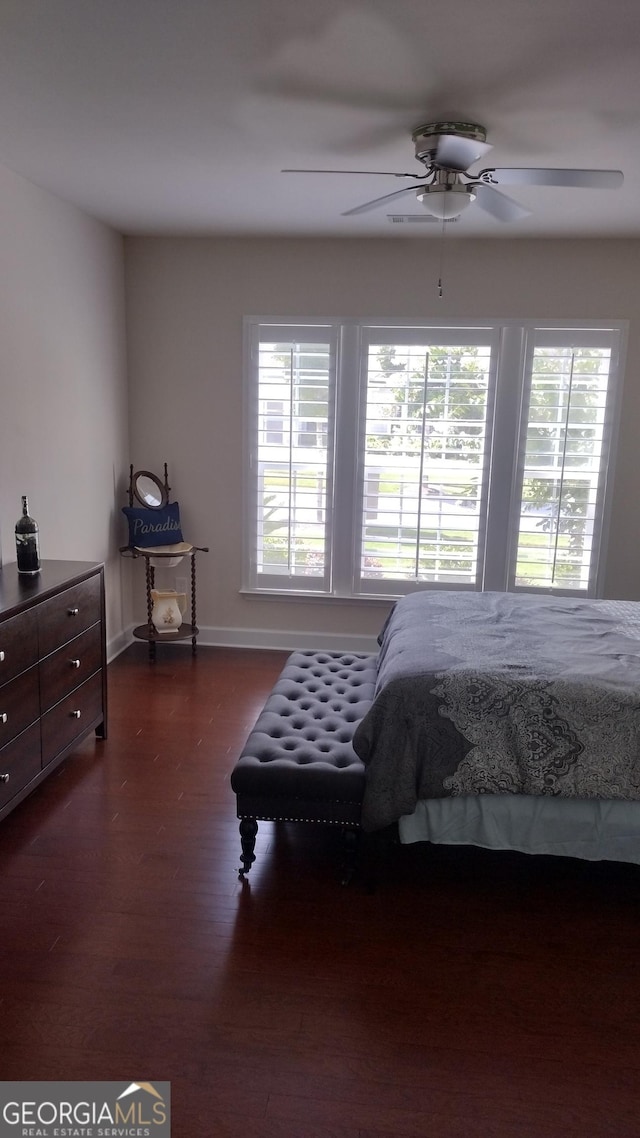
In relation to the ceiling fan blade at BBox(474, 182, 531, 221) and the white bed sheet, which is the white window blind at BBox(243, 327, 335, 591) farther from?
the white bed sheet

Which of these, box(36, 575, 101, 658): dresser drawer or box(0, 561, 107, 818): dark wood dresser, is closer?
box(0, 561, 107, 818): dark wood dresser

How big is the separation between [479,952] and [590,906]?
0.49m

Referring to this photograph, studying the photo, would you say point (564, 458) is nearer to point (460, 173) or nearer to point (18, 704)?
point (460, 173)

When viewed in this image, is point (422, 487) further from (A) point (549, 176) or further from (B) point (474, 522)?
(A) point (549, 176)

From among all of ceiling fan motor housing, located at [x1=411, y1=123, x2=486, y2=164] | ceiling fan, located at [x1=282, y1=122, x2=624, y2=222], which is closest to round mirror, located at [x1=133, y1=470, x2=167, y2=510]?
ceiling fan, located at [x1=282, y1=122, x2=624, y2=222]

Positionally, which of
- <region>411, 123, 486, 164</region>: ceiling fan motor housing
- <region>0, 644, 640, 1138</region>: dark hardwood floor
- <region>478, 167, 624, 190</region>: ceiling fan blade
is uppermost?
<region>411, 123, 486, 164</region>: ceiling fan motor housing

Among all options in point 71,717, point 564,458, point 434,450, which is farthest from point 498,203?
point 71,717

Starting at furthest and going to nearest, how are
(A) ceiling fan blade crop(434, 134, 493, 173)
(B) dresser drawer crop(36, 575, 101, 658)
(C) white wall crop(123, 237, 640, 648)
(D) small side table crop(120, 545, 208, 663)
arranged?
(D) small side table crop(120, 545, 208, 663) < (C) white wall crop(123, 237, 640, 648) < (B) dresser drawer crop(36, 575, 101, 658) < (A) ceiling fan blade crop(434, 134, 493, 173)

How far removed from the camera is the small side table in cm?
472

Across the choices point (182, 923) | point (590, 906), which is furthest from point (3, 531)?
point (590, 906)

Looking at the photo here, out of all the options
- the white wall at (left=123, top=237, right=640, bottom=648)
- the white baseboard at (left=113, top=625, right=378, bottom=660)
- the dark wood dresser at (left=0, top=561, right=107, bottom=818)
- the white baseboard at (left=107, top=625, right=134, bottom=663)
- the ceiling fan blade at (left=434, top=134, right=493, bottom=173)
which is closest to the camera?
the ceiling fan blade at (left=434, top=134, right=493, bottom=173)

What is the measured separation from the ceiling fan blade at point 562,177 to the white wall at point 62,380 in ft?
6.97

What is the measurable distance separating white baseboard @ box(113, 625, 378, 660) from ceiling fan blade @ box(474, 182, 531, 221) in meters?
2.73

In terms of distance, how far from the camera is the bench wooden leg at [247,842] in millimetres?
2643
